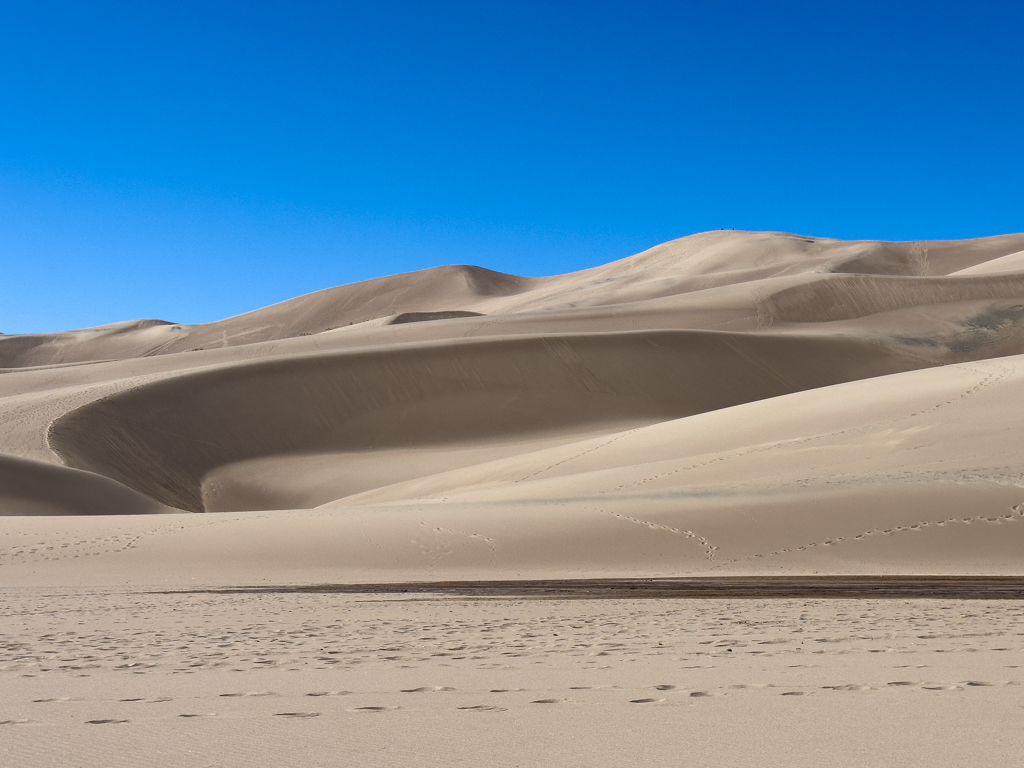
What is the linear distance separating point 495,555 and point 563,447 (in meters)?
10.9

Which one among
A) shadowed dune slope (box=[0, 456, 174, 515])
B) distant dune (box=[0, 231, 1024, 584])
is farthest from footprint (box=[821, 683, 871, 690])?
shadowed dune slope (box=[0, 456, 174, 515])

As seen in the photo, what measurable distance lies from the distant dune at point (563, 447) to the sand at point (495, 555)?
8 cm

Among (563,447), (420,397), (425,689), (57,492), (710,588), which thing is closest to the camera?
(425,689)

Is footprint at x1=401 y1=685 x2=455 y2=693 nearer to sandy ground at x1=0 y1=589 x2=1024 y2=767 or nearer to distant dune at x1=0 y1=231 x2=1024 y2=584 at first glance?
sandy ground at x1=0 y1=589 x2=1024 y2=767

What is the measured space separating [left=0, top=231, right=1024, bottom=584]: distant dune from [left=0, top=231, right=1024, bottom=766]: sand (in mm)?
81

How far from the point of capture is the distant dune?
12133 millimetres

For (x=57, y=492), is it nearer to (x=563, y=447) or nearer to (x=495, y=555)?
(x=563, y=447)

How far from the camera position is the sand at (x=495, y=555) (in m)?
3.80

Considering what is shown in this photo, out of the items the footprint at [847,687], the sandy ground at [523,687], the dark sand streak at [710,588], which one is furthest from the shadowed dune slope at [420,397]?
the footprint at [847,687]

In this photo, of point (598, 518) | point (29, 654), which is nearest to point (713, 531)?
point (598, 518)

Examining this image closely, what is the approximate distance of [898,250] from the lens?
97.7 metres

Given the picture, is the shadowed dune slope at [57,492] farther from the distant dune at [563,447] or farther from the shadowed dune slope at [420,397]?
the shadowed dune slope at [420,397]

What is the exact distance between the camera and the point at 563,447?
2303 centimetres

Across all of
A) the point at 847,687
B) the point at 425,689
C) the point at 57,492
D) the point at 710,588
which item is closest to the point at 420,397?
the point at 57,492
